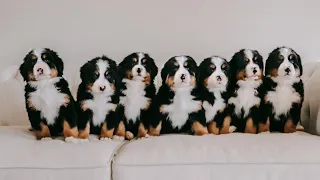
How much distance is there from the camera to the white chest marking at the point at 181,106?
1676mm

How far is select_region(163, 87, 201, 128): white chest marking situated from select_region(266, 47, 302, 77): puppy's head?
34 centimetres

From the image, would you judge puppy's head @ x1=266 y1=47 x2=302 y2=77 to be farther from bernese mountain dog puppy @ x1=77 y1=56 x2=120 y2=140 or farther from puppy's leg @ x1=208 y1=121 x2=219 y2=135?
bernese mountain dog puppy @ x1=77 y1=56 x2=120 y2=140

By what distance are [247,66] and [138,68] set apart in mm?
428

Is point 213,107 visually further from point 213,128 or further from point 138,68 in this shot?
point 138,68

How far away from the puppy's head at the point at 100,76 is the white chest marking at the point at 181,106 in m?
0.24

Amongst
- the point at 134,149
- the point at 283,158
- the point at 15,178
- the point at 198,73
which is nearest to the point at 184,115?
the point at 198,73

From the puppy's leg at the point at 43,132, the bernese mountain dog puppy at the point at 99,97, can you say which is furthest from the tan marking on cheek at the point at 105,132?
the puppy's leg at the point at 43,132

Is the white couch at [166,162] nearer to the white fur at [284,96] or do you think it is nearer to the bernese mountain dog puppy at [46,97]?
the bernese mountain dog puppy at [46,97]

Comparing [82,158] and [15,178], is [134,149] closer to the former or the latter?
[82,158]

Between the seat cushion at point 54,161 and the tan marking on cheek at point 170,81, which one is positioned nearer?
the seat cushion at point 54,161

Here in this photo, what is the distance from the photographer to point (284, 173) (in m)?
1.35

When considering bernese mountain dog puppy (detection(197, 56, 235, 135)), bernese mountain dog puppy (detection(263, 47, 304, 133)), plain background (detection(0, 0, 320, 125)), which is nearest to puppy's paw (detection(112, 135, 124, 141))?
bernese mountain dog puppy (detection(197, 56, 235, 135))
